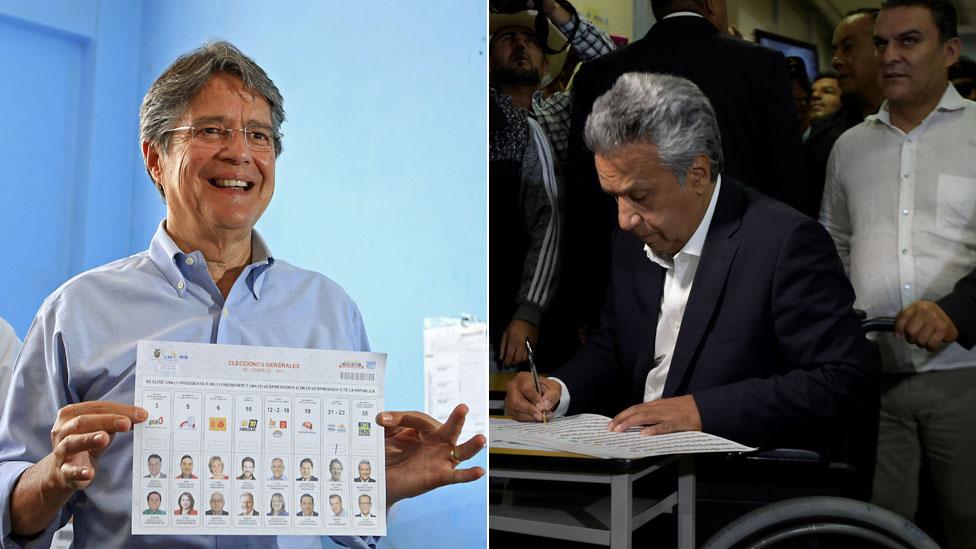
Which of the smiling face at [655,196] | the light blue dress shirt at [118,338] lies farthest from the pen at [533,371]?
the light blue dress shirt at [118,338]

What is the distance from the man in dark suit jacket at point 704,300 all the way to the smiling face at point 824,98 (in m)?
0.17

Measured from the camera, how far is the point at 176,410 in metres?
1.33

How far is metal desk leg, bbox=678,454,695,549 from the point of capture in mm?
1594

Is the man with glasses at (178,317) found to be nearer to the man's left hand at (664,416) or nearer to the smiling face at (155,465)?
the smiling face at (155,465)

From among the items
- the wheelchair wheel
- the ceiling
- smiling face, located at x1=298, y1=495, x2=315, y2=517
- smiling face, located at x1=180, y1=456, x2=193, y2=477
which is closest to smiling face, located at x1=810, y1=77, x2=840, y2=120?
the ceiling

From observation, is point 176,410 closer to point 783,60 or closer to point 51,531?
point 51,531

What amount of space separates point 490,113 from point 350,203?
0.40 m

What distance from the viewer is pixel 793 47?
1586 millimetres

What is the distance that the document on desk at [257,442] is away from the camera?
1.32m

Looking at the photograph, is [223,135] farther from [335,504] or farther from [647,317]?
[647,317]

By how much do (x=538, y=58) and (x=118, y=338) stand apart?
1.02 metres

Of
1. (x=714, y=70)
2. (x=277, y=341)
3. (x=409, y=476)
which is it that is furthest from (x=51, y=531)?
(x=714, y=70)

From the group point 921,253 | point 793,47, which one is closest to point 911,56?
point 793,47

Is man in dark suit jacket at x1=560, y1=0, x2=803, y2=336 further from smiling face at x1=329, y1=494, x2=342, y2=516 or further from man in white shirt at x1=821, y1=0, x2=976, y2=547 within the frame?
smiling face at x1=329, y1=494, x2=342, y2=516
